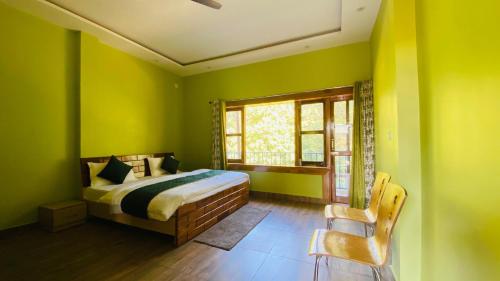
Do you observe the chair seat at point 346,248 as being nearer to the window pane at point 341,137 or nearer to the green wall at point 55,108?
the window pane at point 341,137

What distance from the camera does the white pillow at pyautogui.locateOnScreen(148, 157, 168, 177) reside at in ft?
14.1

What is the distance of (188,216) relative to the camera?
8.50ft

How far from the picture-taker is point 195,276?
75.2 inches

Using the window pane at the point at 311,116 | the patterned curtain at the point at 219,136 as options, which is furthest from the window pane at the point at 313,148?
the patterned curtain at the point at 219,136

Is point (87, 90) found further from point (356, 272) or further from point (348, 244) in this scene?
point (356, 272)

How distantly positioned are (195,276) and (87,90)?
139 inches

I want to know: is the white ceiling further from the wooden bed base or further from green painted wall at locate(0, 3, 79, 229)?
the wooden bed base

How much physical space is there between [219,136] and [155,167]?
5.09 ft

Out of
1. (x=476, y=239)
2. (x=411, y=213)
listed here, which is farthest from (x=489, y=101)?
(x=411, y=213)

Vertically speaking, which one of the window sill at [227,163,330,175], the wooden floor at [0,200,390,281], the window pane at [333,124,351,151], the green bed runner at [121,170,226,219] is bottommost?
the wooden floor at [0,200,390,281]

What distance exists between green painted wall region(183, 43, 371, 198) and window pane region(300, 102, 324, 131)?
1.27 ft

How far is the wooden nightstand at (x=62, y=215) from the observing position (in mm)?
2775

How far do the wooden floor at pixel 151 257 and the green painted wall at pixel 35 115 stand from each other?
1.79 feet

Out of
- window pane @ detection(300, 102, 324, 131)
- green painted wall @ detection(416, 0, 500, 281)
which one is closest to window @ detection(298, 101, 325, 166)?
window pane @ detection(300, 102, 324, 131)
